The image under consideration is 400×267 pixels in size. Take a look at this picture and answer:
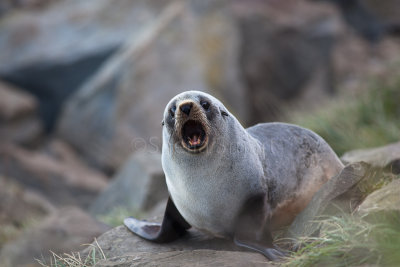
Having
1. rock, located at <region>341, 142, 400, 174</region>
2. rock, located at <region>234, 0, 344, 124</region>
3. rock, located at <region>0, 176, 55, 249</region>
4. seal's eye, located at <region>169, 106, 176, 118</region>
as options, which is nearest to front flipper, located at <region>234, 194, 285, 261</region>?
seal's eye, located at <region>169, 106, 176, 118</region>

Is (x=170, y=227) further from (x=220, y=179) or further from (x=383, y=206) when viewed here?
(x=383, y=206)

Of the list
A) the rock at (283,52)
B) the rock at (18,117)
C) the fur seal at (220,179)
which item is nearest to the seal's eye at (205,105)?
the fur seal at (220,179)

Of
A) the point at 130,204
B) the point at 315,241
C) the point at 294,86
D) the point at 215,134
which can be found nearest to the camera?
the point at 315,241

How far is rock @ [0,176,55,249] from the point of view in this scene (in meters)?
9.29

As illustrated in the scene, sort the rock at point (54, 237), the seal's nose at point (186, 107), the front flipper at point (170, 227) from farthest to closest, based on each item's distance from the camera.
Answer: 1. the rock at point (54, 237)
2. the front flipper at point (170, 227)
3. the seal's nose at point (186, 107)

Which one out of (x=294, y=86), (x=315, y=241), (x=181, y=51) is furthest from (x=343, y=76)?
(x=315, y=241)

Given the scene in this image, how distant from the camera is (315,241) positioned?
12.8 feet

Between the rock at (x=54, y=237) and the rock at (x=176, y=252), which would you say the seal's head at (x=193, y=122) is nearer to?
the rock at (x=176, y=252)

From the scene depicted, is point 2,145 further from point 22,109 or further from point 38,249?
point 38,249

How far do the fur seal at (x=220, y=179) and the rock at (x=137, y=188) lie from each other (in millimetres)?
4232

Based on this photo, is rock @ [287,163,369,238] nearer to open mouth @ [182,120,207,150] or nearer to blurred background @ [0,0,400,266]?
open mouth @ [182,120,207,150]

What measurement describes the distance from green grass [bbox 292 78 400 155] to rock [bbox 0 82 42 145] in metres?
7.23

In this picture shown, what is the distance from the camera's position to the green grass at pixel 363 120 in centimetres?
948

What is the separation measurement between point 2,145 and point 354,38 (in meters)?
13.3
